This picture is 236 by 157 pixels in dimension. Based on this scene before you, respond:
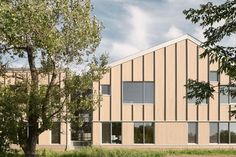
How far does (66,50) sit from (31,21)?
90.7 inches

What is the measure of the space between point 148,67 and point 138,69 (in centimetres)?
79

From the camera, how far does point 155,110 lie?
41062 millimetres

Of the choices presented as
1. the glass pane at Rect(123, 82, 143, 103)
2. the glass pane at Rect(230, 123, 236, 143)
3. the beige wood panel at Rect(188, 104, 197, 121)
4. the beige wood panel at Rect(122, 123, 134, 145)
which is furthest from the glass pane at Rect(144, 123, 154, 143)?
the glass pane at Rect(230, 123, 236, 143)

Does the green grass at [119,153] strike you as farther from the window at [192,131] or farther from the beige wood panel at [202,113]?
the beige wood panel at [202,113]

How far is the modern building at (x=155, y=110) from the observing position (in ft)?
133

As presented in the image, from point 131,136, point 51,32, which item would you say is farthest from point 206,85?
point 131,136

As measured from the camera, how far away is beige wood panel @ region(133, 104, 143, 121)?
40.8 m

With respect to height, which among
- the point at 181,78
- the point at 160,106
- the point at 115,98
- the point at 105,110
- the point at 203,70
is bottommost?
the point at 105,110

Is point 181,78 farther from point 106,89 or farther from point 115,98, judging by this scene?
point 106,89

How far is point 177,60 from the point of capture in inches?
1635

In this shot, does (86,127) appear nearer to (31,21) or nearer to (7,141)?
(7,141)

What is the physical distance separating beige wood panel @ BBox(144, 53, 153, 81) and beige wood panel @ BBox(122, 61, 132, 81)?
115 cm

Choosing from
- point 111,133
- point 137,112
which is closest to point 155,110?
point 137,112

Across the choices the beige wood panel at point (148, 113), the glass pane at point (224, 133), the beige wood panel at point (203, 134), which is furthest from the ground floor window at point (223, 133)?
the beige wood panel at point (148, 113)
